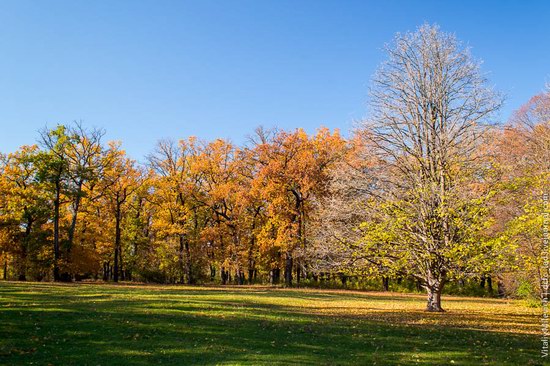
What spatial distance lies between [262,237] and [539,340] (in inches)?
1373

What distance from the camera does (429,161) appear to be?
826 inches

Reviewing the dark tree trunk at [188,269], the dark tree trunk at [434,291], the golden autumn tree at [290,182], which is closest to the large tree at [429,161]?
the dark tree trunk at [434,291]

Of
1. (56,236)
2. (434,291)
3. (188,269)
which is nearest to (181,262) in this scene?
(188,269)

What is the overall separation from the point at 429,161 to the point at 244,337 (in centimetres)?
1274

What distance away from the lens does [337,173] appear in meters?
22.4

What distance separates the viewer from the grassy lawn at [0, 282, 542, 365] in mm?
10398

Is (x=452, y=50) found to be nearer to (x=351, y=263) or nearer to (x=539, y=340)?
(x=351, y=263)

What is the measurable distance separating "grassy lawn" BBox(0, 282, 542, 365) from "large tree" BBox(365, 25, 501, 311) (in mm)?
2764

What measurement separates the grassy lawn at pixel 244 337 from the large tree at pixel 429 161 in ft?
9.07

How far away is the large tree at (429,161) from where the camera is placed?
19094mm

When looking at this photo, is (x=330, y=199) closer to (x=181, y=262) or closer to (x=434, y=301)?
(x=434, y=301)

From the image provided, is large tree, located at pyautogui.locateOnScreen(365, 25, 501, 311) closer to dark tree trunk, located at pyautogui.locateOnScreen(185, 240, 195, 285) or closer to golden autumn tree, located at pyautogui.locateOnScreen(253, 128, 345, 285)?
golden autumn tree, located at pyautogui.locateOnScreen(253, 128, 345, 285)

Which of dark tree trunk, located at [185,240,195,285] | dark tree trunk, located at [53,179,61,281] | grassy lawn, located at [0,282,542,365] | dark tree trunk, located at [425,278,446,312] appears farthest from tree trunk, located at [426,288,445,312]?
A: dark tree trunk, located at [53,179,61,281]

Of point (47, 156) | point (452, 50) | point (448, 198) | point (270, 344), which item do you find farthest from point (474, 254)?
point (47, 156)
